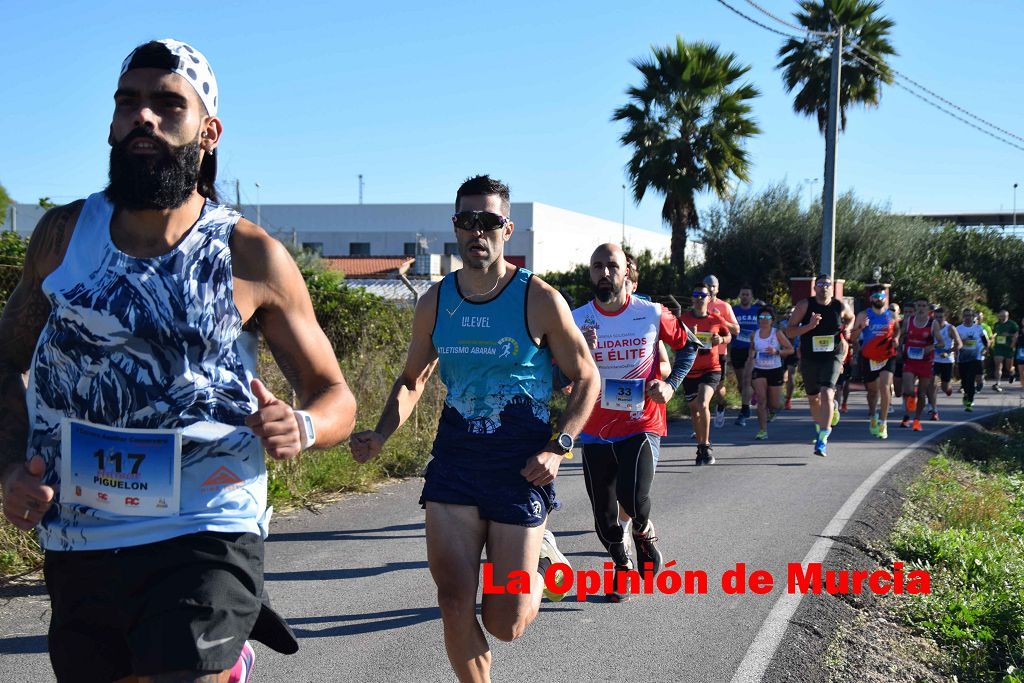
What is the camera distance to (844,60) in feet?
97.5

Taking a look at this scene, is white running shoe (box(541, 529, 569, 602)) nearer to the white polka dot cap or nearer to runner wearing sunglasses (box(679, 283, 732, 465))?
the white polka dot cap

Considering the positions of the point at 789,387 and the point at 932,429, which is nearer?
the point at 932,429

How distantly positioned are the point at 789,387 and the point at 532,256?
106 ft

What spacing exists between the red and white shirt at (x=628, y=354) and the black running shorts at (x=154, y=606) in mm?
3835

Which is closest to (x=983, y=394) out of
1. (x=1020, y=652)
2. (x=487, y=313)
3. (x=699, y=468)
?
(x=699, y=468)

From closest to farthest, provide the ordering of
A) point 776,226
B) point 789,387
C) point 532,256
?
point 789,387, point 776,226, point 532,256

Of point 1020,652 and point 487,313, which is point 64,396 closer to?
point 487,313

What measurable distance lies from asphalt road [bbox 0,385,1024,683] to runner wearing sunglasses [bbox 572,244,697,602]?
0.41 m

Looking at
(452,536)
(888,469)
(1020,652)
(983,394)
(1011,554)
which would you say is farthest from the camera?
(983,394)

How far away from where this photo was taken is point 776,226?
35500mm

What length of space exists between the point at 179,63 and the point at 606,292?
4.01 metres

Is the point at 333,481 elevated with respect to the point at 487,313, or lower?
lower

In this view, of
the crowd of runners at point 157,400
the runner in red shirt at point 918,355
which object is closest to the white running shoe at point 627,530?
the crowd of runners at point 157,400

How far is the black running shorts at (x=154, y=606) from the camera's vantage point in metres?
2.36
